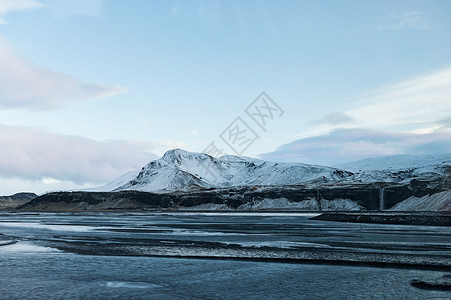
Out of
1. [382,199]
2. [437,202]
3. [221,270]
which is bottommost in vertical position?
[221,270]

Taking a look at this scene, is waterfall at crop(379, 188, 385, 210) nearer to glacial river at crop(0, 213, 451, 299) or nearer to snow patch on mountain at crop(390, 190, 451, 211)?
snow patch on mountain at crop(390, 190, 451, 211)

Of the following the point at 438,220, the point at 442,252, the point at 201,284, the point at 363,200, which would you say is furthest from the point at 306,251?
the point at 363,200

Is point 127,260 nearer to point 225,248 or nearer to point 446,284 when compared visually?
point 225,248

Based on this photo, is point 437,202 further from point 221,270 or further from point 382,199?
point 221,270

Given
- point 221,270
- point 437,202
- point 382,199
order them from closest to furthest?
point 221,270 < point 437,202 < point 382,199

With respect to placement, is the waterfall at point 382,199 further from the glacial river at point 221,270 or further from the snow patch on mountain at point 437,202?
the glacial river at point 221,270

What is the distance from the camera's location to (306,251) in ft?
104

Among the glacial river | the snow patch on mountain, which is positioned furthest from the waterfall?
the glacial river

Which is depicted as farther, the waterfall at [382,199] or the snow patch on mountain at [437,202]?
the waterfall at [382,199]

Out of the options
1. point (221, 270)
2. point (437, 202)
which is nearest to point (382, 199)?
point (437, 202)

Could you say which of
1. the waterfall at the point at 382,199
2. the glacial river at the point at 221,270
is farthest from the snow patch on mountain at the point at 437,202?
the glacial river at the point at 221,270

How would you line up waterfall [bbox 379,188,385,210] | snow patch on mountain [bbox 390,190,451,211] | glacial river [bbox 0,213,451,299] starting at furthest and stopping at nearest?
waterfall [bbox 379,188,385,210], snow patch on mountain [bbox 390,190,451,211], glacial river [bbox 0,213,451,299]

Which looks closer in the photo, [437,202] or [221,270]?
[221,270]

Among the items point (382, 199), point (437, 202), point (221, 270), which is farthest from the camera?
point (382, 199)
